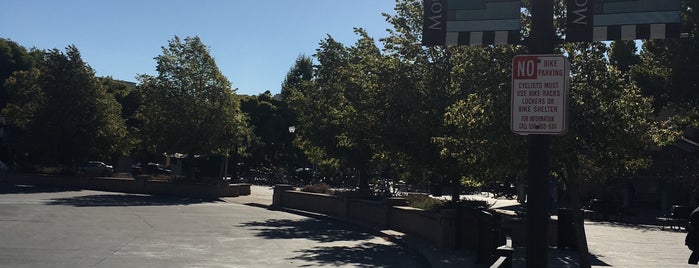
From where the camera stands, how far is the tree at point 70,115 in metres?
35.4

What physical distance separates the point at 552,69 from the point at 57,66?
35451 millimetres

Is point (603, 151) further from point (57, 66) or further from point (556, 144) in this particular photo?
point (57, 66)

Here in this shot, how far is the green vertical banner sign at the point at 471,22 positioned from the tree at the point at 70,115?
3256 cm

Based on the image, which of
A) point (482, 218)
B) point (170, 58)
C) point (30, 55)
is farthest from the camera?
point (30, 55)

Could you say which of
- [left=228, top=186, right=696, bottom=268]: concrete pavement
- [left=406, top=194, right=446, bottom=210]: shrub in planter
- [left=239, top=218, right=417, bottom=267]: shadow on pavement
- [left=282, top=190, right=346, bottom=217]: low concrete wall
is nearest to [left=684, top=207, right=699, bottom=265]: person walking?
[left=228, top=186, right=696, bottom=268]: concrete pavement

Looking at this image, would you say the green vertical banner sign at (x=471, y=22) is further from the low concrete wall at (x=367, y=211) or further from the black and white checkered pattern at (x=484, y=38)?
the low concrete wall at (x=367, y=211)

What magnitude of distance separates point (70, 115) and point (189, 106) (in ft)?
26.5

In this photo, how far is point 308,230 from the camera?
697 inches

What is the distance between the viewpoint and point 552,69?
5.35 metres

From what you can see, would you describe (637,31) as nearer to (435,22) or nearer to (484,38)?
(484,38)

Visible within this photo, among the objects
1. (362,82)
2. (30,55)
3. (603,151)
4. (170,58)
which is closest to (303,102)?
(362,82)

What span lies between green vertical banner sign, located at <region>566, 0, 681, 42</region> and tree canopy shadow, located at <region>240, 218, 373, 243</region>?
1013 centimetres

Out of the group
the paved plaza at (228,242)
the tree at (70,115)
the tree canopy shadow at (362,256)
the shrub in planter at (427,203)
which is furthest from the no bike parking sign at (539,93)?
the tree at (70,115)

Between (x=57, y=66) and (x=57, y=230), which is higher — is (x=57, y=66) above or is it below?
above
